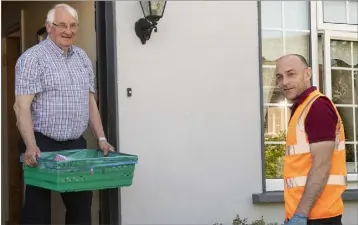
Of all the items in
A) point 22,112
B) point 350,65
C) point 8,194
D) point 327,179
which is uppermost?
point 350,65

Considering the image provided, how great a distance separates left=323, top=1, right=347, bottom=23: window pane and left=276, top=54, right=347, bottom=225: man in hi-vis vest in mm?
2760

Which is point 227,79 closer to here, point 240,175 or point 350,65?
point 240,175

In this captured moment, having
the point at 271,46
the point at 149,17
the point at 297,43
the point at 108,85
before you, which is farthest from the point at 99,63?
the point at 297,43

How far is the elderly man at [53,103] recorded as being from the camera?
3.62m

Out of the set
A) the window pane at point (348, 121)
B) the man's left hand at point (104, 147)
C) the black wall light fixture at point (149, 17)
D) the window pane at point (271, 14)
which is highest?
the window pane at point (271, 14)

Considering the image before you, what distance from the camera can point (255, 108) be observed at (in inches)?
203

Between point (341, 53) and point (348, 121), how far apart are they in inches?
26.4

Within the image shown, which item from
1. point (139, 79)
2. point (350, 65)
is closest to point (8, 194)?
point (139, 79)

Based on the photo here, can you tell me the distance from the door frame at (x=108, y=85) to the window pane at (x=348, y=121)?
2.40 meters

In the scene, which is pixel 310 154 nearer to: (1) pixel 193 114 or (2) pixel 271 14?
(1) pixel 193 114

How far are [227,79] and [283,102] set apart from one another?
2.33 feet

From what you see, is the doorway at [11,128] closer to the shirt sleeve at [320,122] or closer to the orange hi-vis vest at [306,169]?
the orange hi-vis vest at [306,169]

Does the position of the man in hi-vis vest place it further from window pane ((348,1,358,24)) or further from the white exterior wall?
window pane ((348,1,358,24))

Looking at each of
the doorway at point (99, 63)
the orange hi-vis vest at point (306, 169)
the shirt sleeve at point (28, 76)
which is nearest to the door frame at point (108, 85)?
the doorway at point (99, 63)
